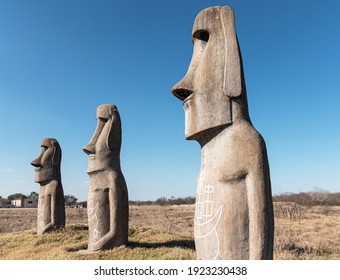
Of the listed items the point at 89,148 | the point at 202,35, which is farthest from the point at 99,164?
the point at 202,35

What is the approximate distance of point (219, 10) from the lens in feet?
12.6

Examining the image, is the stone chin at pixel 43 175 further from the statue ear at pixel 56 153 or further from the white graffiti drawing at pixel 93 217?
the white graffiti drawing at pixel 93 217

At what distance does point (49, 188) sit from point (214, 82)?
8669 mm

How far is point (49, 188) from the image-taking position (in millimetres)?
10688

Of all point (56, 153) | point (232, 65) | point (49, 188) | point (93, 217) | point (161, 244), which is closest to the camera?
point (232, 65)

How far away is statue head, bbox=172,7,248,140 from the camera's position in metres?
3.52

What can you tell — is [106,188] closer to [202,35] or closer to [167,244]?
[167,244]

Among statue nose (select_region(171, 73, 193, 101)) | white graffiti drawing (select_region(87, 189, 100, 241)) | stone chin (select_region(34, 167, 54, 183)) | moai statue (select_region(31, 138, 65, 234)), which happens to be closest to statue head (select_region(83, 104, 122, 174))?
white graffiti drawing (select_region(87, 189, 100, 241))

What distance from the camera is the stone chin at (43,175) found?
424 inches

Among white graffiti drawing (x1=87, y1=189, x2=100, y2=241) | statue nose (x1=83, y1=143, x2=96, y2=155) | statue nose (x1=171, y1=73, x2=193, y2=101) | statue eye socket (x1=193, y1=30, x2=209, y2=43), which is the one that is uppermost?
statue eye socket (x1=193, y1=30, x2=209, y2=43)

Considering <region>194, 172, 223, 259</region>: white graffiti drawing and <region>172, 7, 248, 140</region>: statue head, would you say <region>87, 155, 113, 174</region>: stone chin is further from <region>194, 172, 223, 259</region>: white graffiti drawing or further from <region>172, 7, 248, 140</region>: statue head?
<region>194, 172, 223, 259</region>: white graffiti drawing
